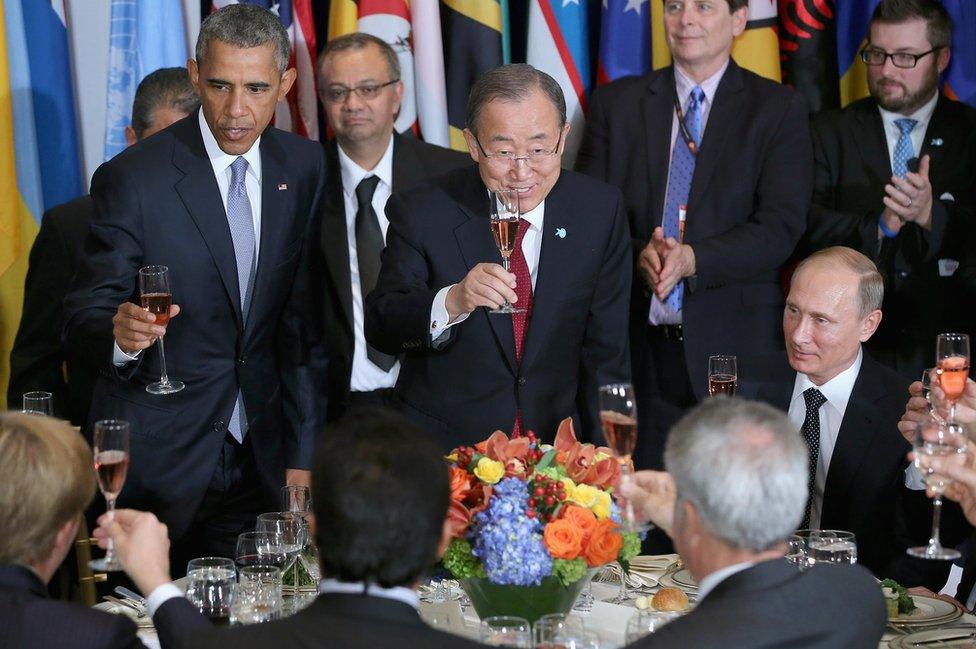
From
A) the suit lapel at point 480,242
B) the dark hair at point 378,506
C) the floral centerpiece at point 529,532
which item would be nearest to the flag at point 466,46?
the suit lapel at point 480,242

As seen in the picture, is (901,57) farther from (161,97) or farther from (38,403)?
(38,403)

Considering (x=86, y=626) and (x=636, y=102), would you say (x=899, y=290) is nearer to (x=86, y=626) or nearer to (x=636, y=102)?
(x=636, y=102)

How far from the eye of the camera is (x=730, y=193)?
5406 millimetres

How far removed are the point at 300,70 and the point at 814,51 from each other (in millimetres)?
2250

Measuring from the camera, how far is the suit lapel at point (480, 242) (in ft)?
14.9

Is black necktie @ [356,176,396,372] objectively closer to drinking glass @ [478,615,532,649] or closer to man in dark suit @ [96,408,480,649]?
drinking glass @ [478,615,532,649]

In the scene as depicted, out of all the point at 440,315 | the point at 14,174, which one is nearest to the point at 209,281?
the point at 440,315

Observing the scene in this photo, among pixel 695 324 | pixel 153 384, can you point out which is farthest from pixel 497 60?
pixel 153 384

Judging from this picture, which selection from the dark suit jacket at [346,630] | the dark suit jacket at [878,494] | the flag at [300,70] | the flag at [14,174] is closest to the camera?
the dark suit jacket at [346,630]

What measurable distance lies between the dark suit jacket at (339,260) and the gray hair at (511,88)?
1.08 m

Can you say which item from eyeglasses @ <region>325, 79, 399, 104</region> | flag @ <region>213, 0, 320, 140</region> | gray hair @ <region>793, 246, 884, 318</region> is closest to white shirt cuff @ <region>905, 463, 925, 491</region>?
gray hair @ <region>793, 246, 884, 318</region>

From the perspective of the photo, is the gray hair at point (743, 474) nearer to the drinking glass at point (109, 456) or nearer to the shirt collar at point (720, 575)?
the shirt collar at point (720, 575)

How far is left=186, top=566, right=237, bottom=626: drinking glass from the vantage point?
10.4 ft

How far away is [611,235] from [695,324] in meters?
0.83
